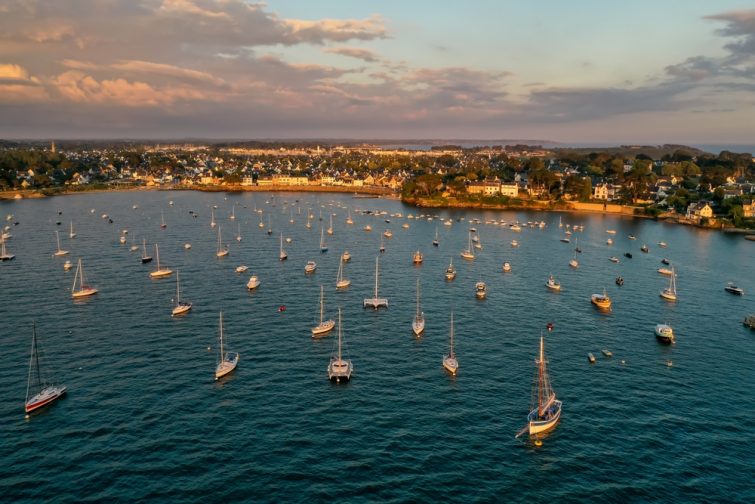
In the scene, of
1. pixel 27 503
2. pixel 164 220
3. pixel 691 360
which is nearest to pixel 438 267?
pixel 691 360

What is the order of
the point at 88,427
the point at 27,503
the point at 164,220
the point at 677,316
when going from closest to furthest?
1. the point at 27,503
2. the point at 88,427
3. the point at 677,316
4. the point at 164,220

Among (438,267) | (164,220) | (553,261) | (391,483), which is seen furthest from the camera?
(164,220)

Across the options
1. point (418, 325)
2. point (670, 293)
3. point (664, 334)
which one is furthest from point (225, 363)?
point (670, 293)

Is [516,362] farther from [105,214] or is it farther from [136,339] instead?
[105,214]

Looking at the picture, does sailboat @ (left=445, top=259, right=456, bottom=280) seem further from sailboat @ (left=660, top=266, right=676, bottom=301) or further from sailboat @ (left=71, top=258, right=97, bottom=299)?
sailboat @ (left=71, top=258, right=97, bottom=299)

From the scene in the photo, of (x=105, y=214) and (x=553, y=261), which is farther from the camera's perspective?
(x=105, y=214)

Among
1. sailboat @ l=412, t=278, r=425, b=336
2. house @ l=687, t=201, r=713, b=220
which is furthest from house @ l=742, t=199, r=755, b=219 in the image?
sailboat @ l=412, t=278, r=425, b=336
